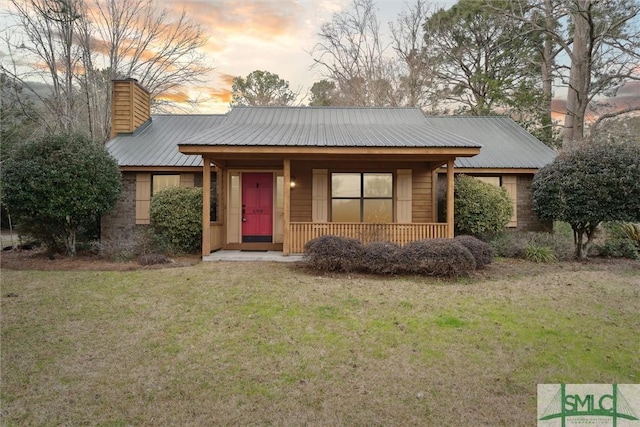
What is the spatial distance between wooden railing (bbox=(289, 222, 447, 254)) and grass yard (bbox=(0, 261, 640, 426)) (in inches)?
86.8

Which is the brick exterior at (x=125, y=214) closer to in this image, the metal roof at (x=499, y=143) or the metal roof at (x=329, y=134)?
the metal roof at (x=329, y=134)

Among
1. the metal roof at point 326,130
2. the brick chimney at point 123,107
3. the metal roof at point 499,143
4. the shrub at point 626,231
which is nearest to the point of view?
the metal roof at point 326,130

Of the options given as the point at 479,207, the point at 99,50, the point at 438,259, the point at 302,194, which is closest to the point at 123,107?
the point at 99,50

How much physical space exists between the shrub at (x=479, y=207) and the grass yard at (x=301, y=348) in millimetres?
3549

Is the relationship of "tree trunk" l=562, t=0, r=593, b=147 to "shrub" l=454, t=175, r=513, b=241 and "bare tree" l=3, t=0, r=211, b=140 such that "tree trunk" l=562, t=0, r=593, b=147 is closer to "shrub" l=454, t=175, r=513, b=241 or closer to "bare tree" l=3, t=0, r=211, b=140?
"shrub" l=454, t=175, r=513, b=241

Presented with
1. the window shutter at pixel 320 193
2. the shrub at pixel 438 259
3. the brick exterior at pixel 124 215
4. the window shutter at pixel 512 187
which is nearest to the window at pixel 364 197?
the window shutter at pixel 320 193

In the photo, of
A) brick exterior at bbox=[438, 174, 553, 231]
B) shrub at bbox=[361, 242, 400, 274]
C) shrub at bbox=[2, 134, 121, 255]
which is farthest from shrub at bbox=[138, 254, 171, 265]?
brick exterior at bbox=[438, 174, 553, 231]

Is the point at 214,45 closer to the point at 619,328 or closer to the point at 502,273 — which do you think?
the point at 502,273

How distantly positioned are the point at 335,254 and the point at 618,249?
27.5 ft

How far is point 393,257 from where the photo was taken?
24.4 feet

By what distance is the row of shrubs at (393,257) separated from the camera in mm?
7320

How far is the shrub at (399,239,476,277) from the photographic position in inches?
287

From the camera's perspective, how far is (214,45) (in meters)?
19.6

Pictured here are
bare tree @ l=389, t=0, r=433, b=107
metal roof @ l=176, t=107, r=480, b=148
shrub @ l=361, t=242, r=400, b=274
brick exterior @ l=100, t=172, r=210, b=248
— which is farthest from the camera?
bare tree @ l=389, t=0, r=433, b=107
